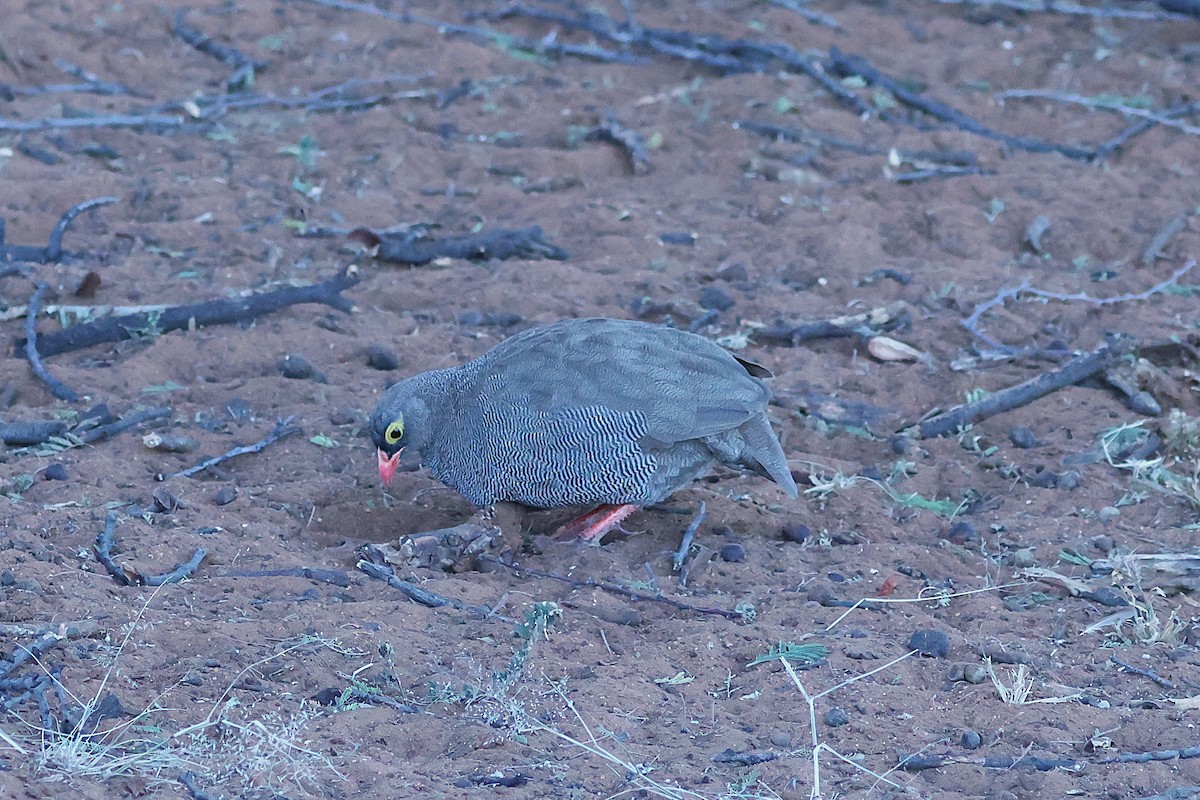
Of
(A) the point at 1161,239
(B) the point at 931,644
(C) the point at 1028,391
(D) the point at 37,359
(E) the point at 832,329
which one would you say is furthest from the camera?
(A) the point at 1161,239

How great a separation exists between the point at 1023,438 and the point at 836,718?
8.03ft

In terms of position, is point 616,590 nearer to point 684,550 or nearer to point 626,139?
point 684,550

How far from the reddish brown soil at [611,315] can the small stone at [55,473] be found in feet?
0.22

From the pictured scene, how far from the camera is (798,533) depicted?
5.22m

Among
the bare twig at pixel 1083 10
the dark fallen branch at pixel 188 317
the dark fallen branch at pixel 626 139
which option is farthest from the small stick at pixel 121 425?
the bare twig at pixel 1083 10

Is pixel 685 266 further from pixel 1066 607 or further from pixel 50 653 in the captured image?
pixel 50 653

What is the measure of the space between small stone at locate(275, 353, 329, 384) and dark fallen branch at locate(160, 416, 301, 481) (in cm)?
44

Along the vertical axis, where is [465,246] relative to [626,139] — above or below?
below

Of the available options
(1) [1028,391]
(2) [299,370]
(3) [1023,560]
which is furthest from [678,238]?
(3) [1023,560]

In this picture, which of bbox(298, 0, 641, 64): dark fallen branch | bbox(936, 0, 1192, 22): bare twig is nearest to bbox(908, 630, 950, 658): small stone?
bbox(298, 0, 641, 64): dark fallen branch

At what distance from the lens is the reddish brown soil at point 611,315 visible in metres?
3.68

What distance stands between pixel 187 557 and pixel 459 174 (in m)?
4.52

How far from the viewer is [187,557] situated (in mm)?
4570

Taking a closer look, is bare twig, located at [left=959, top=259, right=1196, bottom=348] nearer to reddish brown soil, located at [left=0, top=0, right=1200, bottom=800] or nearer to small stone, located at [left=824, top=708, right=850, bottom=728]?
reddish brown soil, located at [left=0, top=0, right=1200, bottom=800]
